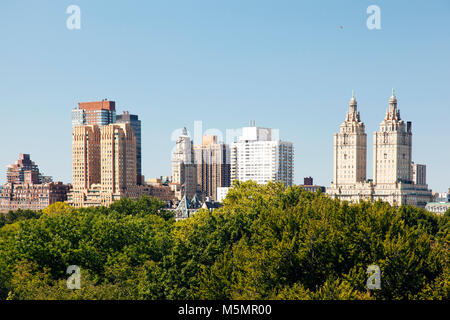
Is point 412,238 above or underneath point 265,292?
above

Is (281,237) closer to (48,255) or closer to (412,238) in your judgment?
(412,238)

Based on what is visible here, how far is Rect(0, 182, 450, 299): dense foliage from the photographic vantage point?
39.2 metres

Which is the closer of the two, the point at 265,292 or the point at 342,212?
the point at 265,292

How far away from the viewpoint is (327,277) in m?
39.5

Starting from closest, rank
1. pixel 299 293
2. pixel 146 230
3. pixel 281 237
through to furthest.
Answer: pixel 299 293 < pixel 281 237 < pixel 146 230

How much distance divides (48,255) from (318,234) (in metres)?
21.0

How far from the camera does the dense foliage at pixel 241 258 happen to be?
39.2 metres

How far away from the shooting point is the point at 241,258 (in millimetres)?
44531

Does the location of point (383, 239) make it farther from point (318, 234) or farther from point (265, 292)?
point (265, 292)

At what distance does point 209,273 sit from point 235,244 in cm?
608

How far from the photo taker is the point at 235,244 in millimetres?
51500

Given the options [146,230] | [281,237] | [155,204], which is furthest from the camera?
[155,204]
